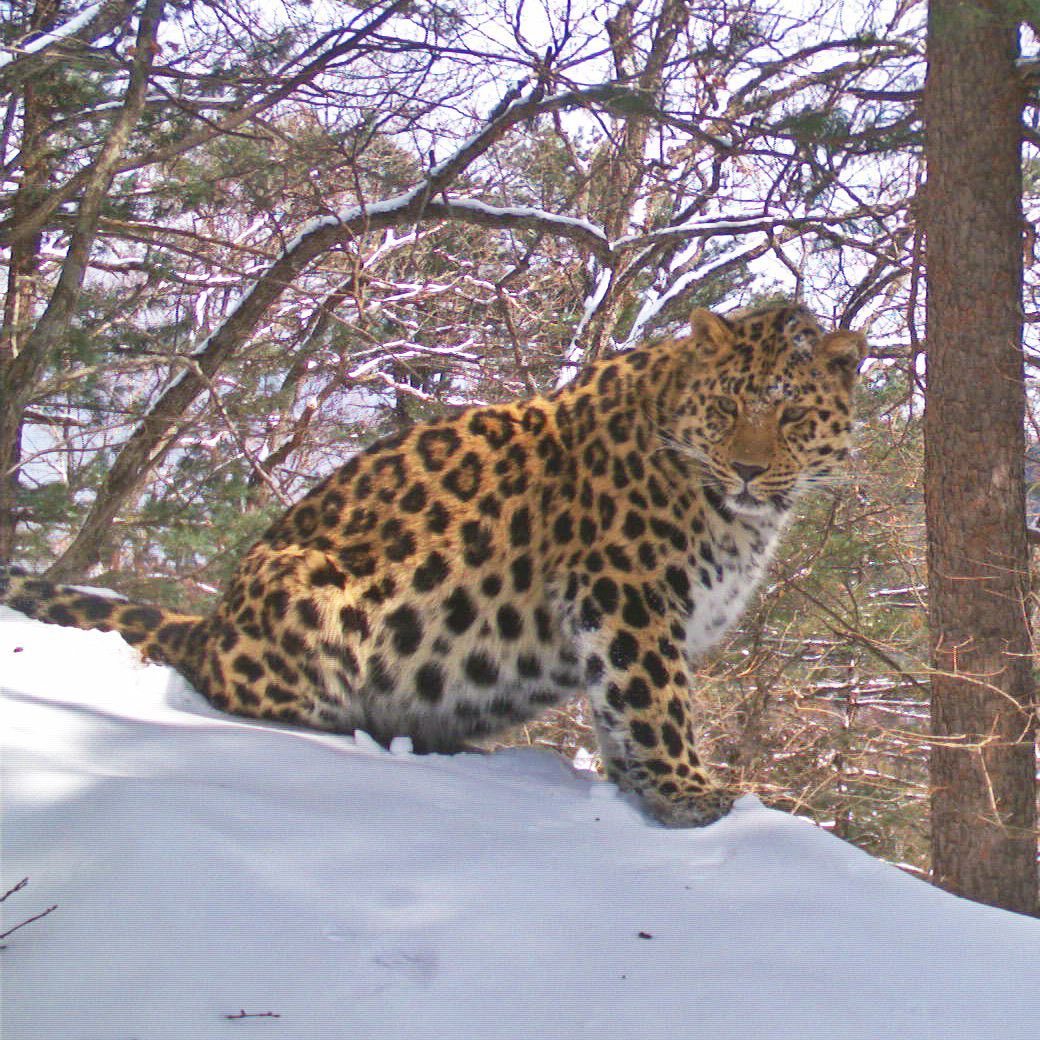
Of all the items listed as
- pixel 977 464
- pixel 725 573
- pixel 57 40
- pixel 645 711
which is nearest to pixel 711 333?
pixel 725 573

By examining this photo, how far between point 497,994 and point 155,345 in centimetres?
872

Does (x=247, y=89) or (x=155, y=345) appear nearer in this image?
(x=247, y=89)

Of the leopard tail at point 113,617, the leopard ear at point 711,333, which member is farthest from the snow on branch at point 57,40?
the leopard ear at point 711,333

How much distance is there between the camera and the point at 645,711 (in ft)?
13.9

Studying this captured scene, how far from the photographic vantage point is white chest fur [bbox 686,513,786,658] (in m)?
4.47

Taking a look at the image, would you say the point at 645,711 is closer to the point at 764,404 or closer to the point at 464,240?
the point at 764,404

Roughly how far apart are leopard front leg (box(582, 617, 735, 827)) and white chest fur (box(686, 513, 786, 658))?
0.74 feet

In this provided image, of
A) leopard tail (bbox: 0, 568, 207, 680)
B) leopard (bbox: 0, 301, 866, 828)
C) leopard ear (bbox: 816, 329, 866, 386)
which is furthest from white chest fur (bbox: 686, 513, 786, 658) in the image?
leopard tail (bbox: 0, 568, 207, 680)

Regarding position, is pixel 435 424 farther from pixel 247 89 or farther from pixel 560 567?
pixel 247 89

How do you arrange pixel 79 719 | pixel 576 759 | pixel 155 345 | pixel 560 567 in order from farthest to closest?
pixel 155 345 → pixel 576 759 → pixel 560 567 → pixel 79 719

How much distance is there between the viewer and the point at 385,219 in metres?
8.73

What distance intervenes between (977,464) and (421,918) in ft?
15.1

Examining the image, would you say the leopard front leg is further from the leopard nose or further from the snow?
the snow

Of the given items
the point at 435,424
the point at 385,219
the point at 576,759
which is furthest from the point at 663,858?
the point at 385,219
